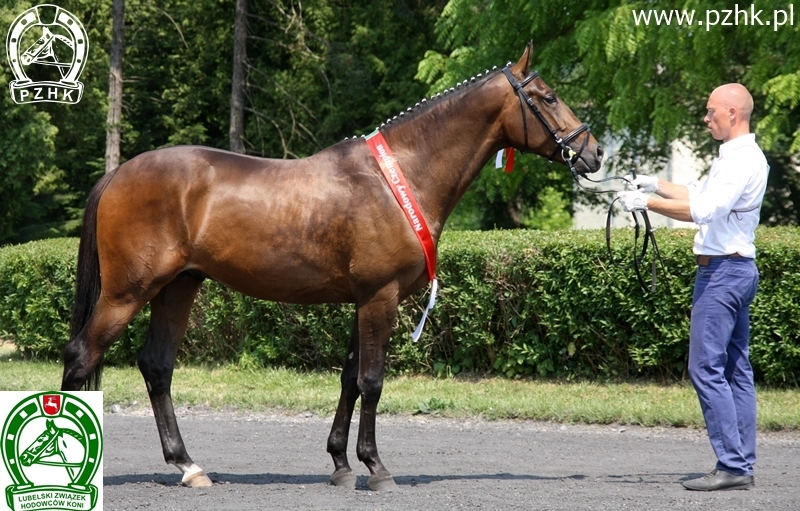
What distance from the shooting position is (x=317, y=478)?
18.9ft

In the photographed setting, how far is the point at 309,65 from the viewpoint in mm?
22203

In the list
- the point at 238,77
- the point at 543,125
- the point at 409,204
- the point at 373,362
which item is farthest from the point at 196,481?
the point at 238,77

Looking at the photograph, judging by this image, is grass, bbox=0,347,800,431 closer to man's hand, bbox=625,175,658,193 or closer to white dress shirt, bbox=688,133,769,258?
white dress shirt, bbox=688,133,769,258

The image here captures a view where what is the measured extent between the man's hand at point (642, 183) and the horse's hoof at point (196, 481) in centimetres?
302

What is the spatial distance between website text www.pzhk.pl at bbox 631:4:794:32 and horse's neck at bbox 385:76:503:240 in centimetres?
527

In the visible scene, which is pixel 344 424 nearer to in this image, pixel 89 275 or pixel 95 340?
pixel 95 340

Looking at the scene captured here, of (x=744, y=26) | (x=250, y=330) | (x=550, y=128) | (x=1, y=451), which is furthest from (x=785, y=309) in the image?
(x=1, y=451)

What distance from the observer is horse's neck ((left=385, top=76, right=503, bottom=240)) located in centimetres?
539

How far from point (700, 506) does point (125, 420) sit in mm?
5008

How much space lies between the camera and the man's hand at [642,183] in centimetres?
525

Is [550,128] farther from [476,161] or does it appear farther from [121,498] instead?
[121,498]

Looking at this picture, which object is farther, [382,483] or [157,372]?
[157,372]

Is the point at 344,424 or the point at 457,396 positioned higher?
the point at 344,424

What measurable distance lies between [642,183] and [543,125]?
0.65 metres
